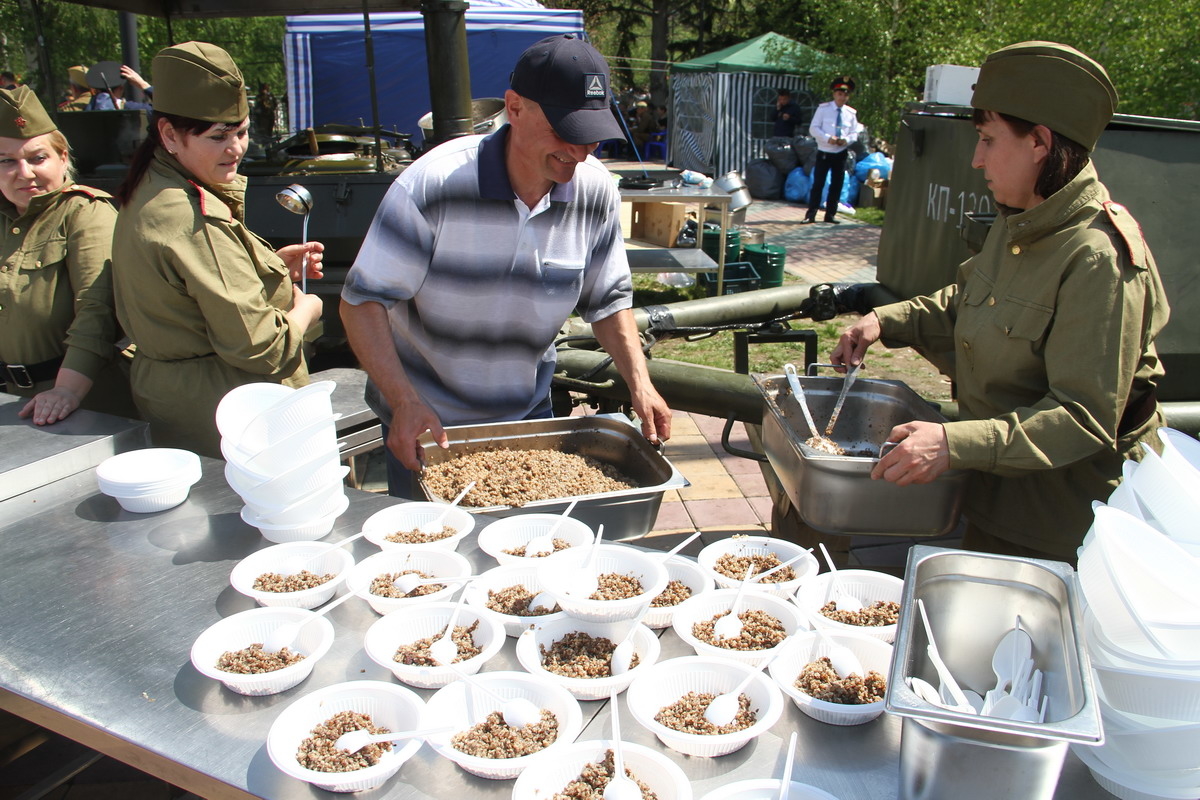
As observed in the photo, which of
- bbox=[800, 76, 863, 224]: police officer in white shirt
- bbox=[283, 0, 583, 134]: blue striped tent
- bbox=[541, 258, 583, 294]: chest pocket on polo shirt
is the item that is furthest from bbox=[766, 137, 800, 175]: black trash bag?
bbox=[541, 258, 583, 294]: chest pocket on polo shirt

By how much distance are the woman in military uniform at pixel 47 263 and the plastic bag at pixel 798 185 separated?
1385 cm

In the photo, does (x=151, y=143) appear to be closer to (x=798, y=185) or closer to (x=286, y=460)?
(x=286, y=460)

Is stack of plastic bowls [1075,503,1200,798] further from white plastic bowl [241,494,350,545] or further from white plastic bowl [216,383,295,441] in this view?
white plastic bowl [216,383,295,441]

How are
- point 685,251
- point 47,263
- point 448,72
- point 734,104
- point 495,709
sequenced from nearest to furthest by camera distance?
point 495,709, point 47,263, point 448,72, point 685,251, point 734,104

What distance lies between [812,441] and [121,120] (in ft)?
19.5

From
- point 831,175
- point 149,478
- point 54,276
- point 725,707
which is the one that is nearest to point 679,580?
point 725,707

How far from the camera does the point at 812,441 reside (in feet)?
8.37

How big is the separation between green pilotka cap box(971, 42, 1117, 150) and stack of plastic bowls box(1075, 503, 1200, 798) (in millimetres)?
1108

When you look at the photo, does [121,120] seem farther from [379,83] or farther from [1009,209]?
[379,83]

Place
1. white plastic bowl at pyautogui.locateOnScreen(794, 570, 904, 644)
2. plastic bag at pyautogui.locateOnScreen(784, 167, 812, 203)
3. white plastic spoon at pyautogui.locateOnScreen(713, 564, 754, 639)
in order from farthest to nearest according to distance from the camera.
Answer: plastic bag at pyautogui.locateOnScreen(784, 167, 812, 203)
white plastic bowl at pyautogui.locateOnScreen(794, 570, 904, 644)
white plastic spoon at pyautogui.locateOnScreen(713, 564, 754, 639)

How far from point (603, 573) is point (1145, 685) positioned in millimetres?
1006

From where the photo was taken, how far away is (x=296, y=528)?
7.06 ft

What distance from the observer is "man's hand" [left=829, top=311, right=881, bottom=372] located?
283 centimetres

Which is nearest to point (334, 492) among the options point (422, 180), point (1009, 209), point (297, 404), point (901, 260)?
point (297, 404)
